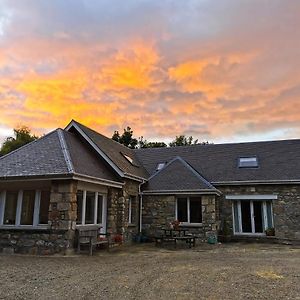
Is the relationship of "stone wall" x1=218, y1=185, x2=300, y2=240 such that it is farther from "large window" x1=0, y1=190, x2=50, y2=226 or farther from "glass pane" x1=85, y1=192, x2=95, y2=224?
"large window" x1=0, y1=190, x2=50, y2=226

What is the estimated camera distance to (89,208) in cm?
1266

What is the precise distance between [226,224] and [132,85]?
8.39 m

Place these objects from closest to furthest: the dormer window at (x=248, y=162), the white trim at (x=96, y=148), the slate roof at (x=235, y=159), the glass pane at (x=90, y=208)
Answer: the glass pane at (x=90, y=208)
the white trim at (x=96, y=148)
the slate roof at (x=235, y=159)
the dormer window at (x=248, y=162)

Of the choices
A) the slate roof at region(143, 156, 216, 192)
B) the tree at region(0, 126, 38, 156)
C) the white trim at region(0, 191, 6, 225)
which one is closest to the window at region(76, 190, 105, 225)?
the white trim at region(0, 191, 6, 225)

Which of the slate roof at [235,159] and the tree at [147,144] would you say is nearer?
the slate roof at [235,159]

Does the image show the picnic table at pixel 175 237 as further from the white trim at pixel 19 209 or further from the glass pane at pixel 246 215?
the white trim at pixel 19 209

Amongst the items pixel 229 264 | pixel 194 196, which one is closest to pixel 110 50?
pixel 194 196

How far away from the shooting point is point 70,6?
34.9 ft

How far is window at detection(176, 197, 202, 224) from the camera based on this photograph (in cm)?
1555

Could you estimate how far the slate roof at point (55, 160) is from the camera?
36.8 feet

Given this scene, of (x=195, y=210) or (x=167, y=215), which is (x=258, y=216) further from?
(x=167, y=215)

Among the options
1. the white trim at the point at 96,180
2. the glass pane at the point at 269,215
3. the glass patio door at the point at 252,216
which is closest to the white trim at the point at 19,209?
the white trim at the point at 96,180

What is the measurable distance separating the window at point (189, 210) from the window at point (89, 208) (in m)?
4.14

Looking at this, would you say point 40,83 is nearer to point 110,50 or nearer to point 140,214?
point 110,50
